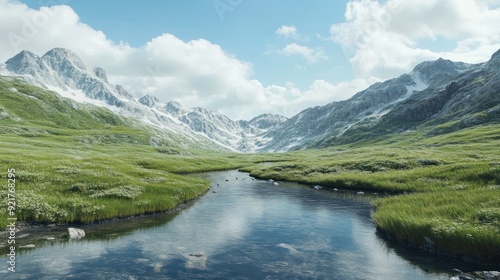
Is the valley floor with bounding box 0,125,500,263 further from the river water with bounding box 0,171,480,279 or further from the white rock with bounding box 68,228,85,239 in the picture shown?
the white rock with bounding box 68,228,85,239

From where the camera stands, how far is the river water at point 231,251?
62.6 ft

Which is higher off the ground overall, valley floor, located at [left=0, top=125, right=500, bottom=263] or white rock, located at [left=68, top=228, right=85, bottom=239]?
valley floor, located at [left=0, top=125, right=500, bottom=263]

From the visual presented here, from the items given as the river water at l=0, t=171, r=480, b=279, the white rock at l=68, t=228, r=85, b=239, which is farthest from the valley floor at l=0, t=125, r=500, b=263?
the white rock at l=68, t=228, r=85, b=239

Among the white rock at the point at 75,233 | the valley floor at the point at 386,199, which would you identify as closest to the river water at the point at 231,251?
the white rock at the point at 75,233

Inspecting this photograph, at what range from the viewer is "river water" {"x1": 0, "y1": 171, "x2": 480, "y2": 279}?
19.1 meters

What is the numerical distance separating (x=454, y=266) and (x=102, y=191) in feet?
104

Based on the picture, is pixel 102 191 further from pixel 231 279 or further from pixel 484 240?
pixel 484 240

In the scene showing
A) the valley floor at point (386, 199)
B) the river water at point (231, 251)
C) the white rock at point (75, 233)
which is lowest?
the river water at point (231, 251)

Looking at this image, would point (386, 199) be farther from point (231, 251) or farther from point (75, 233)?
point (75, 233)

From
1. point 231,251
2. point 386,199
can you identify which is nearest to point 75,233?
point 231,251

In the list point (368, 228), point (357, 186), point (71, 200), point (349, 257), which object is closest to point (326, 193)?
point (357, 186)

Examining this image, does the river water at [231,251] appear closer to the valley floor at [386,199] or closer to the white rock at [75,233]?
the white rock at [75,233]

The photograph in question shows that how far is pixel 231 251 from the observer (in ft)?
76.1

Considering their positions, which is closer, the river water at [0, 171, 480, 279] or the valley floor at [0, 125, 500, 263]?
the river water at [0, 171, 480, 279]
